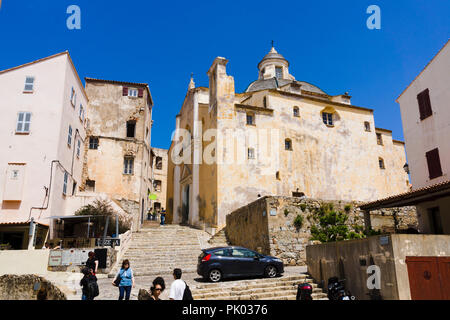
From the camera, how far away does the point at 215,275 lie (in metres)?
14.1

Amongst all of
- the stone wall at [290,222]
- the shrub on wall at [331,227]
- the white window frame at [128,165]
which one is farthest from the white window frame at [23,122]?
the shrub on wall at [331,227]

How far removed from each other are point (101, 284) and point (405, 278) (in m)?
11.2

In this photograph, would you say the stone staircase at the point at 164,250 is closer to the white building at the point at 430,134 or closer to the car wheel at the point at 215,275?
the car wheel at the point at 215,275

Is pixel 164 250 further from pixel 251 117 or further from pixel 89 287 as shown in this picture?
pixel 251 117

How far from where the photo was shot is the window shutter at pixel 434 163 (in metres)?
18.8

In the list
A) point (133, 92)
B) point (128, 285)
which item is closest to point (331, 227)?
point (128, 285)

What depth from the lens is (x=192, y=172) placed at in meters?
31.7

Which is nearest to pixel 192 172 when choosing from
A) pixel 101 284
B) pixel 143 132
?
pixel 143 132

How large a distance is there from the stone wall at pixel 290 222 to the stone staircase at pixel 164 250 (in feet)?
11.5

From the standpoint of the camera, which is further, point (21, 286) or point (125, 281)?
point (21, 286)

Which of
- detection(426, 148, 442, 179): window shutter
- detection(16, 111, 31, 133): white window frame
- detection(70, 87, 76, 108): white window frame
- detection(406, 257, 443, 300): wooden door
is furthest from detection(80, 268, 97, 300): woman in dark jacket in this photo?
detection(70, 87, 76, 108): white window frame

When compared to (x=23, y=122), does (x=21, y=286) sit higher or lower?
lower

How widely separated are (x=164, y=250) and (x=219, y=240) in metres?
4.30
